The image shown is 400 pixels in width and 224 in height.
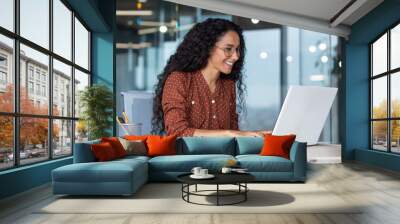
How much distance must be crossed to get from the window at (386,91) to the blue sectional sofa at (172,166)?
10.5ft

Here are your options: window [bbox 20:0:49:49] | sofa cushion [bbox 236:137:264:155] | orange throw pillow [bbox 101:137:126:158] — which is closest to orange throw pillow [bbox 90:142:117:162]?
orange throw pillow [bbox 101:137:126:158]

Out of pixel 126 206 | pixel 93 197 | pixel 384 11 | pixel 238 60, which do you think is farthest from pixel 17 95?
pixel 384 11

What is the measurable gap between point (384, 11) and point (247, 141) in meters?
4.00

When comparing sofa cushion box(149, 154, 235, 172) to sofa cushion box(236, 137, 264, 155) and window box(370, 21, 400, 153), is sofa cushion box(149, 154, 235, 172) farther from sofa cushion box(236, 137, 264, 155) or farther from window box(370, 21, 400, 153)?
window box(370, 21, 400, 153)

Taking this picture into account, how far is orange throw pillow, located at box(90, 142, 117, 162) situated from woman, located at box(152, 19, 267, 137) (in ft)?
5.79

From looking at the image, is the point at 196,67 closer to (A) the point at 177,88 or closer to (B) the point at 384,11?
(A) the point at 177,88

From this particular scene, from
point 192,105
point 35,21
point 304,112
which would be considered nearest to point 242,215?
point 304,112

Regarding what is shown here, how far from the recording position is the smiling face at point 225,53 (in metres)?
7.30

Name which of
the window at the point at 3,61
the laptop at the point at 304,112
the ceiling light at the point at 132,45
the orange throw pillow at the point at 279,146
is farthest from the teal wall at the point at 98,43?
the laptop at the point at 304,112

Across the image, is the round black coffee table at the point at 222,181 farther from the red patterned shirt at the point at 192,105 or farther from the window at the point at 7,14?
the window at the point at 7,14

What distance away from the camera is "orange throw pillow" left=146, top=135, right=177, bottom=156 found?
6.08m

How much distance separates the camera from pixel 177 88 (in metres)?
7.19

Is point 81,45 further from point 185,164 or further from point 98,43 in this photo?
point 185,164

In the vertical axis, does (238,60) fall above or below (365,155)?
above
